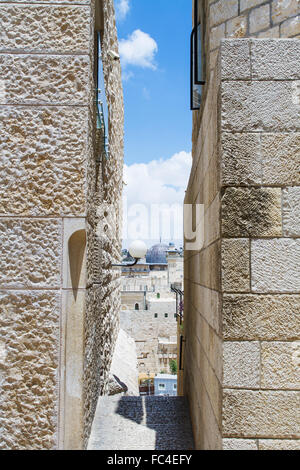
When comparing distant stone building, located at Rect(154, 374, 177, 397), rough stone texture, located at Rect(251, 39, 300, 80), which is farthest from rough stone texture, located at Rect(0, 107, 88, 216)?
distant stone building, located at Rect(154, 374, 177, 397)

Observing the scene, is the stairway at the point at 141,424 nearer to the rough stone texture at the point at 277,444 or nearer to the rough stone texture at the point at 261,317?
the rough stone texture at the point at 277,444

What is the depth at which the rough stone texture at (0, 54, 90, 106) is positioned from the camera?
7.59 feet

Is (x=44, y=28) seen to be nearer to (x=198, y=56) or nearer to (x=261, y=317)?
(x=198, y=56)

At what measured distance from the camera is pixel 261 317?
1.66 m

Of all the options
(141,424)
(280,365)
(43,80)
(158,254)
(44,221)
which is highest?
(43,80)

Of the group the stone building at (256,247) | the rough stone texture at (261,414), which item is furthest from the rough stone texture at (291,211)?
the rough stone texture at (261,414)

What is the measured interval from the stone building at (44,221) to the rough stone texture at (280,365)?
3.58 ft

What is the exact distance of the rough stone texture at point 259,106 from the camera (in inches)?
68.3

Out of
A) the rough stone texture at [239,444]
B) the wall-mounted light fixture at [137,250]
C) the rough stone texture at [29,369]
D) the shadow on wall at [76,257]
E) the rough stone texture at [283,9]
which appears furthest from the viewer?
the wall-mounted light fixture at [137,250]

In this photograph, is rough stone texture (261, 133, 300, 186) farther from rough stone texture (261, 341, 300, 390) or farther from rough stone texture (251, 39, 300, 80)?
rough stone texture (261, 341, 300, 390)

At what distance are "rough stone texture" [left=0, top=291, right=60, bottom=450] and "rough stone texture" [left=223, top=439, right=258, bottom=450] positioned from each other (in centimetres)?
106

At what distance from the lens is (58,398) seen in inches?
85.9

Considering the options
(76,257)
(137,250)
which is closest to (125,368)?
(137,250)

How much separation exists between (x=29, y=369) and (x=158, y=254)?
1739 inches
